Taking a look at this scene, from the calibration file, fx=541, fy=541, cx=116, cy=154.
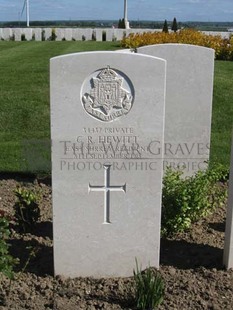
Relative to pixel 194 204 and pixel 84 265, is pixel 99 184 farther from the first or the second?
pixel 194 204

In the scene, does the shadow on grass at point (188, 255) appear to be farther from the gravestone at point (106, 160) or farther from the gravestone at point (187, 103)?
the gravestone at point (187, 103)

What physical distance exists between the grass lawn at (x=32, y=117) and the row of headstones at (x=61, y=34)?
1475 cm

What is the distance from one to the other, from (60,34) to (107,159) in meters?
25.2

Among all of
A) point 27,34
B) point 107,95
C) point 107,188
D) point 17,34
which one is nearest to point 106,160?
point 107,188

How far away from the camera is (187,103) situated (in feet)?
18.3

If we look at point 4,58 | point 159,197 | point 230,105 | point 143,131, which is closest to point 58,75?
point 143,131

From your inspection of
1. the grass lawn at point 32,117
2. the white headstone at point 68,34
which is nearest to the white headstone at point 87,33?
the white headstone at point 68,34

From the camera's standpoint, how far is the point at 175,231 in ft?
15.5

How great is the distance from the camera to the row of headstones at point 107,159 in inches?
145

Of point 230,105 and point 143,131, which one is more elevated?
point 143,131

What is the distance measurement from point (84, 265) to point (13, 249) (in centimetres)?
73

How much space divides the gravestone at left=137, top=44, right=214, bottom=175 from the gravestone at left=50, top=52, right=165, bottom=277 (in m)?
1.60

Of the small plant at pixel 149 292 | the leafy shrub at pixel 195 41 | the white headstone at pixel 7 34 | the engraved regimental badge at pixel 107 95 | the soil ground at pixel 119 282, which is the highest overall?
the engraved regimental badge at pixel 107 95

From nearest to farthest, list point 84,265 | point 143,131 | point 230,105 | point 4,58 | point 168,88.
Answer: point 143,131
point 84,265
point 168,88
point 230,105
point 4,58
